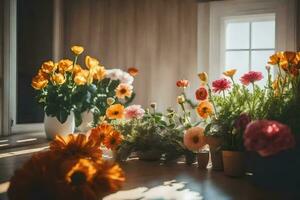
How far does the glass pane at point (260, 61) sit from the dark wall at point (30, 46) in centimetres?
112

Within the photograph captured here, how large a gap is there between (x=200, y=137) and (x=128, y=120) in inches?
12.9

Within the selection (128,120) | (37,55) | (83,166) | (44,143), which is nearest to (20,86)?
(37,55)

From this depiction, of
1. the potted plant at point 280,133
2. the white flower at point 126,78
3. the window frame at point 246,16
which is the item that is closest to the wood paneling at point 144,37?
the window frame at point 246,16

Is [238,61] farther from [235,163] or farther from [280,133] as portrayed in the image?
[280,133]

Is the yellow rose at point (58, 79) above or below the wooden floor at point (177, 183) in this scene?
above

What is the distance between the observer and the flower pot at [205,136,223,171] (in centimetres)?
140

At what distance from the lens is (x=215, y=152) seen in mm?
1403

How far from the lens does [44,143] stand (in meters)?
1.90

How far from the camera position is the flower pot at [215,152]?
1.40 metres

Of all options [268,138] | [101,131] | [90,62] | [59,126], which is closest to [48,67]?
[90,62]

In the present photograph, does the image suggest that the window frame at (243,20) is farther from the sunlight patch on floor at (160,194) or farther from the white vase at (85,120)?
the sunlight patch on floor at (160,194)

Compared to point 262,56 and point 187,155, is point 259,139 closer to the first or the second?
point 187,155

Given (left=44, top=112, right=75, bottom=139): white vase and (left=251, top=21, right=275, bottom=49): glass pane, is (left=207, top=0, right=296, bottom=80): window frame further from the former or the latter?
(left=44, top=112, right=75, bottom=139): white vase

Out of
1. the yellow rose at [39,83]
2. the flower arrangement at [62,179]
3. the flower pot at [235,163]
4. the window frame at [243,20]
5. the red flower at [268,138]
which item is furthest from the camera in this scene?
the window frame at [243,20]
